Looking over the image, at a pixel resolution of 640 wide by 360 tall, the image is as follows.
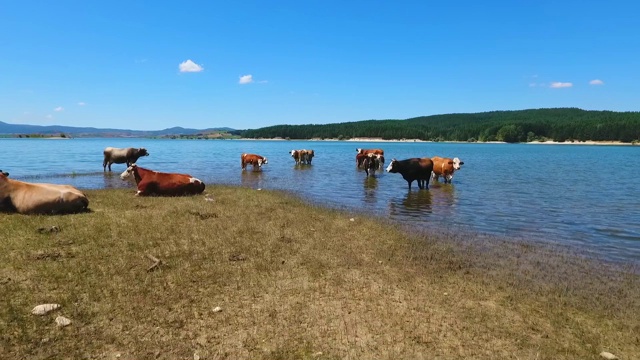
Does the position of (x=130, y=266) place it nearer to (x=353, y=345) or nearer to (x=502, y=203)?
(x=353, y=345)

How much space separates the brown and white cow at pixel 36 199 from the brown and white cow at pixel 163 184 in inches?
189

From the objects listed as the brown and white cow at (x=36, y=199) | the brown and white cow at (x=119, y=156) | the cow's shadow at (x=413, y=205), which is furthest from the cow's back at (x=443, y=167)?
the brown and white cow at (x=119, y=156)

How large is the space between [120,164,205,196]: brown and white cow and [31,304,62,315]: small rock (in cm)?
1207

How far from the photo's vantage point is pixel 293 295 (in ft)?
23.1

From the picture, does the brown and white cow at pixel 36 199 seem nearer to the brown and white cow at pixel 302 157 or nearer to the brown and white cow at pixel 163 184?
the brown and white cow at pixel 163 184

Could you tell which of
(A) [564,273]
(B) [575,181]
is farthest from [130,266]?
(B) [575,181]

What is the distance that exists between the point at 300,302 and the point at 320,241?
4.06 m

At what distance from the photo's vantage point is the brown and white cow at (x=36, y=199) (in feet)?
39.5

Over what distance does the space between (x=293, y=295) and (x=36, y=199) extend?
9341 millimetres

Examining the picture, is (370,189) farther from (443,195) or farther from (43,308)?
(43,308)

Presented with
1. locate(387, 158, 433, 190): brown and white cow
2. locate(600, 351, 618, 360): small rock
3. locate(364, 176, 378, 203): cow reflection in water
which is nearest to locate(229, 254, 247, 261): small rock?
locate(600, 351, 618, 360): small rock

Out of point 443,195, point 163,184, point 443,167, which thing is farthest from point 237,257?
point 443,167

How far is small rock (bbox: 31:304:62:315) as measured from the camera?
5785mm

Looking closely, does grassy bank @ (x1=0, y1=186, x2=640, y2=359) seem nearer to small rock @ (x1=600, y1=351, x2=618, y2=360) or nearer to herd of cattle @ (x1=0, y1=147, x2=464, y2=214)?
small rock @ (x1=600, y1=351, x2=618, y2=360)
